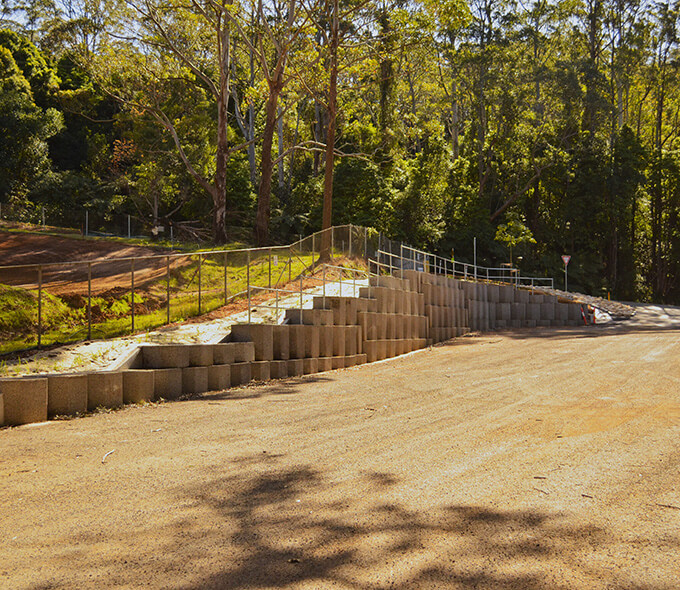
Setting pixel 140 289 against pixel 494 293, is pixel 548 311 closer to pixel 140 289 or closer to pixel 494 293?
pixel 494 293

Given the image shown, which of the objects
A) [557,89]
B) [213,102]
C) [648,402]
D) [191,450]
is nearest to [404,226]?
[213,102]

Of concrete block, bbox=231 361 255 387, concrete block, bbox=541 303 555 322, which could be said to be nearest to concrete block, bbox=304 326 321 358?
concrete block, bbox=231 361 255 387

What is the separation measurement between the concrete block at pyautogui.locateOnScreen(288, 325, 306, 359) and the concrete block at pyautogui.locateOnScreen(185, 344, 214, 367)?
2.61 metres

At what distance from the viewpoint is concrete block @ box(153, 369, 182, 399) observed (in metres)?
10.6

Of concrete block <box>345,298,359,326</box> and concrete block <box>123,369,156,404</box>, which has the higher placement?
concrete block <box>345,298,359,326</box>

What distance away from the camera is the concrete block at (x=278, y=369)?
43.7ft

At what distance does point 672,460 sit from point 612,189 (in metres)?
46.1

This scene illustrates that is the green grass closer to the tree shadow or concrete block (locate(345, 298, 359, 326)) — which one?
concrete block (locate(345, 298, 359, 326))

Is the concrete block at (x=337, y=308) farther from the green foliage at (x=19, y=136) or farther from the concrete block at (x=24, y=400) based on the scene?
the green foliage at (x=19, y=136)

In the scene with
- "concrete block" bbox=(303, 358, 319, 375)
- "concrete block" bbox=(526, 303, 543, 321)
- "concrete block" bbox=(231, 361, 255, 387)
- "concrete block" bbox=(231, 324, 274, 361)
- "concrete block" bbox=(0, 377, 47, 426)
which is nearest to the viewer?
"concrete block" bbox=(0, 377, 47, 426)

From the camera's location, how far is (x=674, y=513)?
526 centimetres

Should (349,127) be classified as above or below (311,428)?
above

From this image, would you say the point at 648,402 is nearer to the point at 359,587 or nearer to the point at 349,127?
the point at 359,587

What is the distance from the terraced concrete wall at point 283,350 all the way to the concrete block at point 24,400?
12mm
